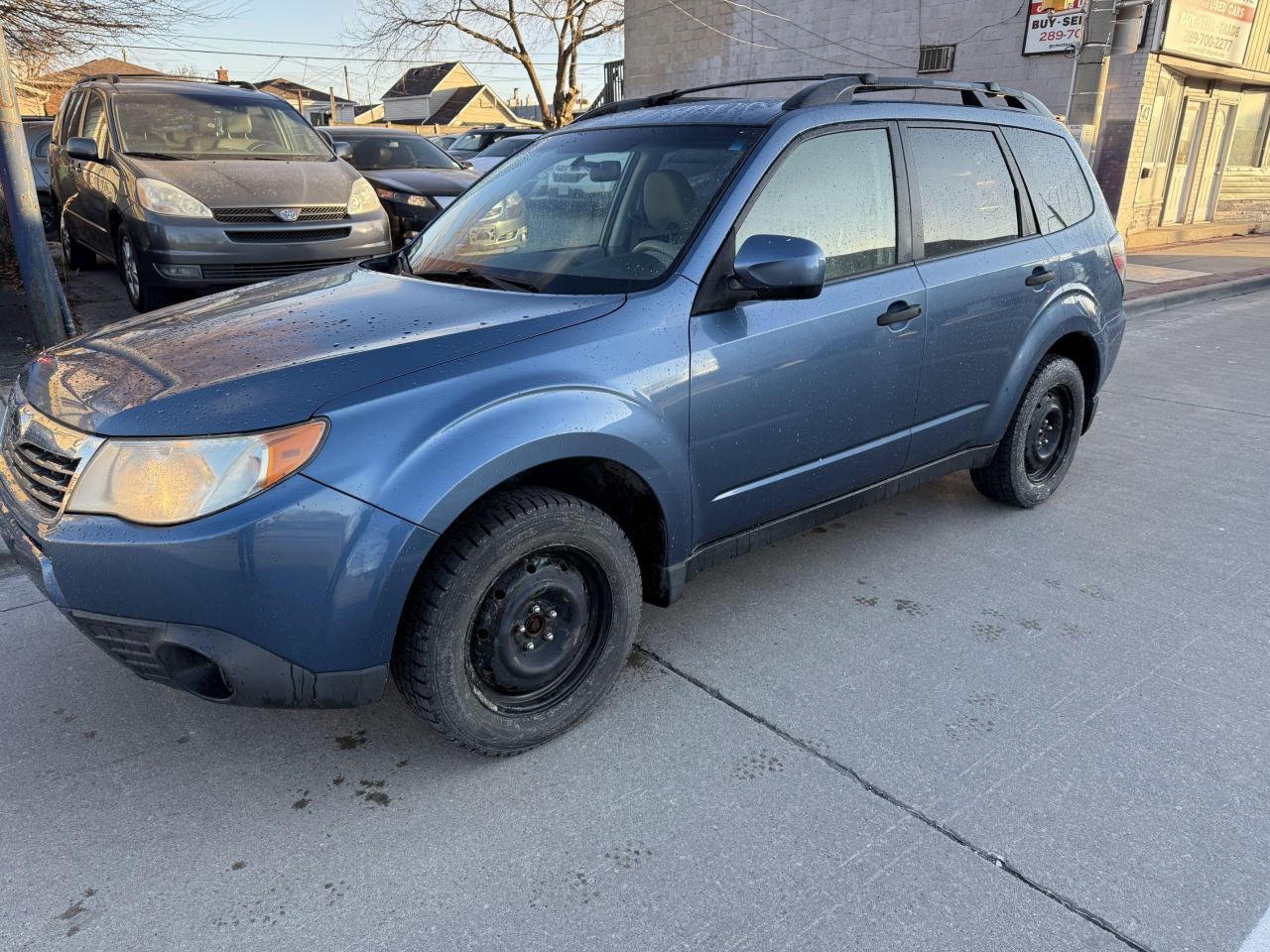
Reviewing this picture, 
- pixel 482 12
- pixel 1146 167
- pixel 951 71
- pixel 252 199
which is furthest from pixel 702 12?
pixel 252 199

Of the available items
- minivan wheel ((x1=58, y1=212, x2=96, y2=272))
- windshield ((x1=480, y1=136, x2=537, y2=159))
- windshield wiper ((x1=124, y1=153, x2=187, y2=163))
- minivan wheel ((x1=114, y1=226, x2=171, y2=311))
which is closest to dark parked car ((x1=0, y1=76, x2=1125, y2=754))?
minivan wheel ((x1=114, y1=226, x2=171, y2=311))

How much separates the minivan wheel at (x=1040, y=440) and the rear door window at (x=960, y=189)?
2.39 ft

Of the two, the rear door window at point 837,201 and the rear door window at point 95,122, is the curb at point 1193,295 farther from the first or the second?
the rear door window at point 95,122

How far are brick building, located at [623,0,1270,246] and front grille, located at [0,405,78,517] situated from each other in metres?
11.3

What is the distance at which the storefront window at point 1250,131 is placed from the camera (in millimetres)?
18250

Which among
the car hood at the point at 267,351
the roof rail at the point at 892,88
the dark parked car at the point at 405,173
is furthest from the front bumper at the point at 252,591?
the dark parked car at the point at 405,173

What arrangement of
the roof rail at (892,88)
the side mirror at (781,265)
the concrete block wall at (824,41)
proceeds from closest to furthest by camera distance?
the side mirror at (781,265), the roof rail at (892,88), the concrete block wall at (824,41)

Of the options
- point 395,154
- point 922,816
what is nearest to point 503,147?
point 395,154

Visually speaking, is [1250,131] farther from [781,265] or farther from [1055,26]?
[781,265]

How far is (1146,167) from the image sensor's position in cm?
1567

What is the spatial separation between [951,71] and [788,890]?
55.4 feet

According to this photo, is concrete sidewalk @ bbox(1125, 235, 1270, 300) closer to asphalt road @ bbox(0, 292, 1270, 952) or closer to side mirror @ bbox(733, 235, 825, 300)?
asphalt road @ bbox(0, 292, 1270, 952)

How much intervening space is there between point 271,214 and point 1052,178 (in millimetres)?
5075

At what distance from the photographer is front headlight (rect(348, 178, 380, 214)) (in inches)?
278
